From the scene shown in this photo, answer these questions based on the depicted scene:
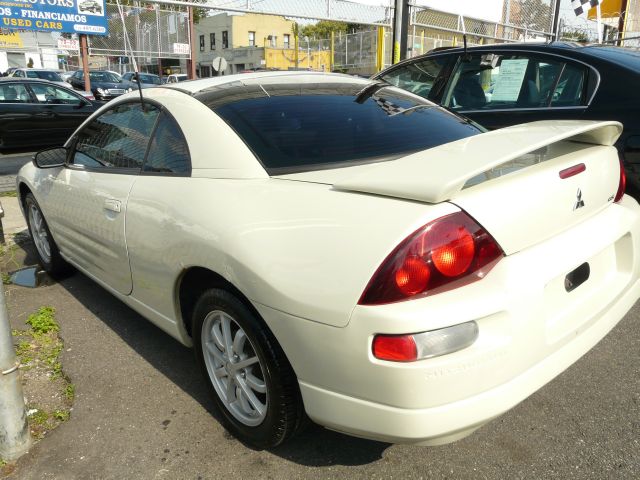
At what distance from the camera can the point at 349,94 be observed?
2.93 meters

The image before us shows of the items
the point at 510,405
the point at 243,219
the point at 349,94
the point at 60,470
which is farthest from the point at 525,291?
the point at 60,470

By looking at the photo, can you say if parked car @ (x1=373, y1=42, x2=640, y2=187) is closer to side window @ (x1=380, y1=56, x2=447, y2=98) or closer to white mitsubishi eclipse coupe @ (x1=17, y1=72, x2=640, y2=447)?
side window @ (x1=380, y1=56, x2=447, y2=98)

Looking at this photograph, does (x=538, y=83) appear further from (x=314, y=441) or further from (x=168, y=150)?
(x=314, y=441)

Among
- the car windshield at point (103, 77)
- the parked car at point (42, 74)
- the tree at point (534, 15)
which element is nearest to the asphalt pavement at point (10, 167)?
the tree at point (534, 15)

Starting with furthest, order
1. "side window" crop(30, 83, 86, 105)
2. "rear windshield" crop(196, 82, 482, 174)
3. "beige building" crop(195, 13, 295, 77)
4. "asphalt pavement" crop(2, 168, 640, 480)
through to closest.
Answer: "beige building" crop(195, 13, 295, 77), "side window" crop(30, 83, 86, 105), "rear windshield" crop(196, 82, 482, 174), "asphalt pavement" crop(2, 168, 640, 480)

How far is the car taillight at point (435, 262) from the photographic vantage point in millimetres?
1648

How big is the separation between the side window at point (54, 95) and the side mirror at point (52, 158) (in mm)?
7385

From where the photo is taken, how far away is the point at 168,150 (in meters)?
2.66

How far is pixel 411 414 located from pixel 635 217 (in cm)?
150

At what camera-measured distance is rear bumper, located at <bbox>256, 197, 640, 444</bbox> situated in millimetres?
1642

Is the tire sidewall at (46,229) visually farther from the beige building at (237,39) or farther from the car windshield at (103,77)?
the beige building at (237,39)

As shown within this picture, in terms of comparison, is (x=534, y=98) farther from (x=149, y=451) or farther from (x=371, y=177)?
(x=149, y=451)

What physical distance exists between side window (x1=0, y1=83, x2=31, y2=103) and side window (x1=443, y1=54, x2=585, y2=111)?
857 centimetres

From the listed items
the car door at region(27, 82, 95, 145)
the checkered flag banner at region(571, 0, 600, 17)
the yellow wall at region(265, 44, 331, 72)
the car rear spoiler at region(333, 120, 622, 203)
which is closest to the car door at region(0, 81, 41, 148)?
the car door at region(27, 82, 95, 145)
